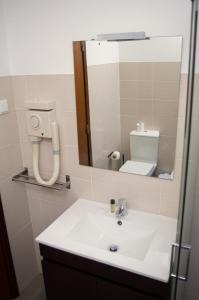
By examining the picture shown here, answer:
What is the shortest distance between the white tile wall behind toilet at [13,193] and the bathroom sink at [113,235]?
0.63 meters

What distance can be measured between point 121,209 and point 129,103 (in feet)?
2.11

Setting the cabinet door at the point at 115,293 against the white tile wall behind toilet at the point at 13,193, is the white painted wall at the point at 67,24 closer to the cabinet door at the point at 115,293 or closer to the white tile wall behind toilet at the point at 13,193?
the white tile wall behind toilet at the point at 13,193

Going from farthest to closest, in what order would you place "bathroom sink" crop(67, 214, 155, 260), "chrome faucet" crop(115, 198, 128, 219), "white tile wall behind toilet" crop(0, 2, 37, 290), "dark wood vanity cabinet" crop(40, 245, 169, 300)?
"white tile wall behind toilet" crop(0, 2, 37, 290), "chrome faucet" crop(115, 198, 128, 219), "bathroom sink" crop(67, 214, 155, 260), "dark wood vanity cabinet" crop(40, 245, 169, 300)

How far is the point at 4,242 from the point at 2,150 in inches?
26.4

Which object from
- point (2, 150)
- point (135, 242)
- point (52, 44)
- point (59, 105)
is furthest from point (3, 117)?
point (135, 242)

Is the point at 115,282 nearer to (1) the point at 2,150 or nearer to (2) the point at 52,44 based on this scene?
(1) the point at 2,150

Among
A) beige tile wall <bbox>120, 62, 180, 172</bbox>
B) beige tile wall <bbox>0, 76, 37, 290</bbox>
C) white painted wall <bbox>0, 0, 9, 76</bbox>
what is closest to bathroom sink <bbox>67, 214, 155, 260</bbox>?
beige tile wall <bbox>120, 62, 180, 172</bbox>

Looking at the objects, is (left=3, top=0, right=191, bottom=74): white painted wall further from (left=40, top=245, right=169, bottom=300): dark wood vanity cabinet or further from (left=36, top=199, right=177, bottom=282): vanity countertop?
(left=40, top=245, right=169, bottom=300): dark wood vanity cabinet

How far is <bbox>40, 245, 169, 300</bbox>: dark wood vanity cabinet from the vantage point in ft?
4.30

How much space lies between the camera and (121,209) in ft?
5.53

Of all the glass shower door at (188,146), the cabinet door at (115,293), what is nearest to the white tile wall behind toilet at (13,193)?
the cabinet door at (115,293)

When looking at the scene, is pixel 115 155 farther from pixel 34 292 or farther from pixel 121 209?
pixel 34 292

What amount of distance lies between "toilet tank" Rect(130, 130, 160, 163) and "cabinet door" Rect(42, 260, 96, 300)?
0.73 m

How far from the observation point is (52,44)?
166 centimetres
